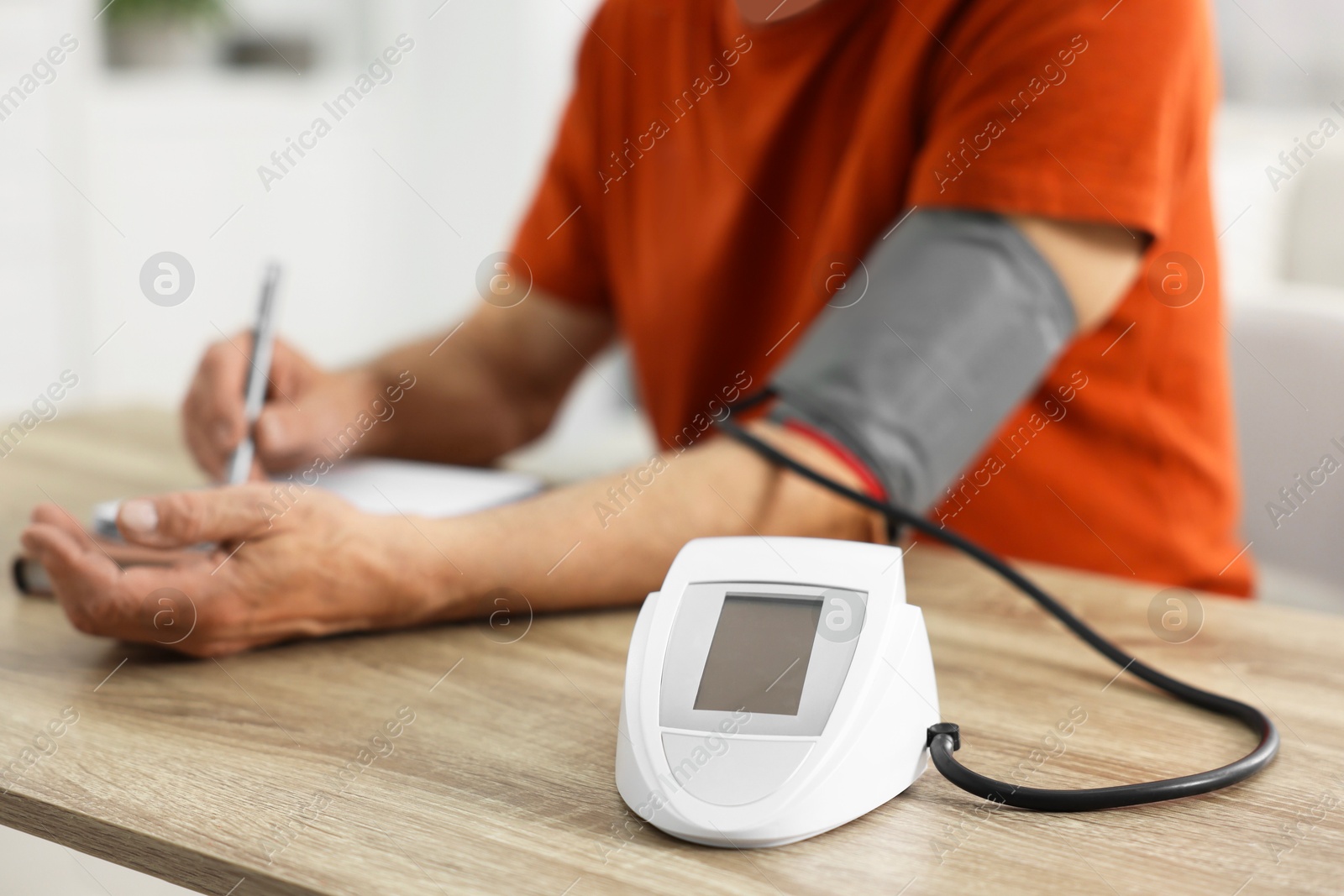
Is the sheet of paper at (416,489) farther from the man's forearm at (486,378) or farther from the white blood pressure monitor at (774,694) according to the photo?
the white blood pressure monitor at (774,694)

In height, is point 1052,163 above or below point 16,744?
above

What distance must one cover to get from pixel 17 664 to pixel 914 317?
1.67 ft

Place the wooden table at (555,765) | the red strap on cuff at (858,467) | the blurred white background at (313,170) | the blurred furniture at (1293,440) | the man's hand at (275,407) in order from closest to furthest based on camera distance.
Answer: the wooden table at (555,765) < the red strap on cuff at (858,467) < the man's hand at (275,407) < the blurred furniture at (1293,440) < the blurred white background at (313,170)

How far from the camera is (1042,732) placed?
503mm

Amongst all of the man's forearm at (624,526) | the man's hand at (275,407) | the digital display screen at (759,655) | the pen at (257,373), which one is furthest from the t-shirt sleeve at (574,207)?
the digital display screen at (759,655)

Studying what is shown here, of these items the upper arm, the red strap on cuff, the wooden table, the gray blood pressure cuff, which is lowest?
the wooden table

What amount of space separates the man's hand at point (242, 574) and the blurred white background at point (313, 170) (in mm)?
1758

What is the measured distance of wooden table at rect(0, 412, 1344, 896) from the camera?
1.28 feet

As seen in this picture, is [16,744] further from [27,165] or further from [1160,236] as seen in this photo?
[27,165]

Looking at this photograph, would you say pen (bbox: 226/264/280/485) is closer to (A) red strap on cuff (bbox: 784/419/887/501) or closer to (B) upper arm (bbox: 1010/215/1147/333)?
(A) red strap on cuff (bbox: 784/419/887/501)

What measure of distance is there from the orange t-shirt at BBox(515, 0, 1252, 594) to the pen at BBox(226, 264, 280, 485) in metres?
0.37

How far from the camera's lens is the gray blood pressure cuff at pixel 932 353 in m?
0.69

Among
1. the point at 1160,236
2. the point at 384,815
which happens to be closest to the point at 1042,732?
the point at 384,815

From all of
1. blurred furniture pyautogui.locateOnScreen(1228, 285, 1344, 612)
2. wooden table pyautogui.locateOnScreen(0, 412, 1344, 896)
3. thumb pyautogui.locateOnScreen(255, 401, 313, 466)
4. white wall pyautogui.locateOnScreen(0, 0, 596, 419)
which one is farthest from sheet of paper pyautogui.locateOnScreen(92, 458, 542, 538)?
white wall pyautogui.locateOnScreen(0, 0, 596, 419)
